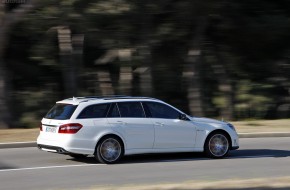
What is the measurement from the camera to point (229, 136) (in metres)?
15.0

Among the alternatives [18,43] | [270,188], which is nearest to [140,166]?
[270,188]

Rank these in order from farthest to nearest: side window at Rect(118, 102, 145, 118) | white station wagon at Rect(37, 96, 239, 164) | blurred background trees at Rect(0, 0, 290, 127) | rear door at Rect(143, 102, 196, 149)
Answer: blurred background trees at Rect(0, 0, 290, 127) → rear door at Rect(143, 102, 196, 149) → side window at Rect(118, 102, 145, 118) → white station wagon at Rect(37, 96, 239, 164)

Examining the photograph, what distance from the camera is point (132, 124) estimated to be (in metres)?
14.0

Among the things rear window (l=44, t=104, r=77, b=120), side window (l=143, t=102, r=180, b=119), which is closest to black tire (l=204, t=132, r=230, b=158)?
side window (l=143, t=102, r=180, b=119)

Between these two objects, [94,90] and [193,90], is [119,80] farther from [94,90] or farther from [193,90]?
[193,90]

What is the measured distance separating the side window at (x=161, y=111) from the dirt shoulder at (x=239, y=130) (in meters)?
5.45

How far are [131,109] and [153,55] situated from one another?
13.5m

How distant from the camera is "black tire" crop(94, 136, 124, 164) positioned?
13.7 meters

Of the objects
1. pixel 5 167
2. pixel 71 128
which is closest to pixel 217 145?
pixel 71 128

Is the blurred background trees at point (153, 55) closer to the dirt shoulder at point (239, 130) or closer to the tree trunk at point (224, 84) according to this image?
the tree trunk at point (224, 84)

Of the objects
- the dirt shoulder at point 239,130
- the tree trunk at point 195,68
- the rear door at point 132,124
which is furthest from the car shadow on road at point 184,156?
the tree trunk at point 195,68

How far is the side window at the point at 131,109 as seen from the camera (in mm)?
14164

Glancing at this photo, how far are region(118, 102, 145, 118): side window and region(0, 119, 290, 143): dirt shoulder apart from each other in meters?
5.31

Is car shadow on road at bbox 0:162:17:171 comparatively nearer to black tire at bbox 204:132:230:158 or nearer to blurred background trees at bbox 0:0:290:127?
black tire at bbox 204:132:230:158
